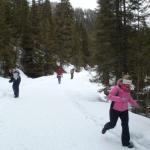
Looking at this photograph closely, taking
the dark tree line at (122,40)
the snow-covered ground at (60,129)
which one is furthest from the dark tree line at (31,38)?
the snow-covered ground at (60,129)

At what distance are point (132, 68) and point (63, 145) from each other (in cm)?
1625

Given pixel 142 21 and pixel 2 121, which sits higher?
pixel 142 21

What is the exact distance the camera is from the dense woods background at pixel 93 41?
2573cm

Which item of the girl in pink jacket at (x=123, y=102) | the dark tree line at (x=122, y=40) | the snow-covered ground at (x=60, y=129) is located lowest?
the snow-covered ground at (x=60, y=129)

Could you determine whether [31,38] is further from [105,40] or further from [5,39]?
[105,40]

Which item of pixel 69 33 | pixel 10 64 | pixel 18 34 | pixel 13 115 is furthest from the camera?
pixel 69 33

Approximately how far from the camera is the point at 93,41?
30.1 m

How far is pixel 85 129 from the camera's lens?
42.9 ft

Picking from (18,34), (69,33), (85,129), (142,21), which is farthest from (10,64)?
(85,129)

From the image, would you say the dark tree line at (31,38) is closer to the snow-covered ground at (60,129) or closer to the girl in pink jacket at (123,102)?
the snow-covered ground at (60,129)

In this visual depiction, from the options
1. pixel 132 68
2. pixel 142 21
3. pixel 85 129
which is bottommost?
pixel 85 129

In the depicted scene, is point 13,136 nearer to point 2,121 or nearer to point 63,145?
point 63,145

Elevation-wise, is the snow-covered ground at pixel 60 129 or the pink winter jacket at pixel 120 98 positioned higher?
the pink winter jacket at pixel 120 98

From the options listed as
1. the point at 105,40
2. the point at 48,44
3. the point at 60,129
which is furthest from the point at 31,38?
the point at 60,129
